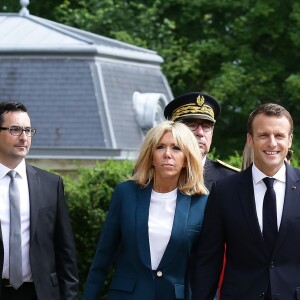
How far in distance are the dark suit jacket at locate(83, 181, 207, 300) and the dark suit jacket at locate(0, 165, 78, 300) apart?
0.47 m

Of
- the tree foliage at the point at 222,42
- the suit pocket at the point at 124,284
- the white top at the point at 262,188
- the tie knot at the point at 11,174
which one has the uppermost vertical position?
the tree foliage at the point at 222,42

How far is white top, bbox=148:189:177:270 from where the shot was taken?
25.5 feet

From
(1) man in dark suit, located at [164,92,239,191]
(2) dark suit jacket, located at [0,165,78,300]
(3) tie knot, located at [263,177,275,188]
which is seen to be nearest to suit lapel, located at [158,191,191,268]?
(3) tie knot, located at [263,177,275,188]

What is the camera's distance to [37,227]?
8367 millimetres

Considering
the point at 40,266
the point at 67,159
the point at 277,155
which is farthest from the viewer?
the point at 67,159

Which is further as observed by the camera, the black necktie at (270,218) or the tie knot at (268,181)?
the tie knot at (268,181)

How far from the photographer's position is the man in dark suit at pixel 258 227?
735cm

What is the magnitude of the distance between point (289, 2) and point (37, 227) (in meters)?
15.6

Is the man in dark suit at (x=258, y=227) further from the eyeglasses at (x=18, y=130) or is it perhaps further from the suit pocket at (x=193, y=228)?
the eyeglasses at (x=18, y=130)

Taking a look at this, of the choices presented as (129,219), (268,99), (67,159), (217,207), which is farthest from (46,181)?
(268,99)

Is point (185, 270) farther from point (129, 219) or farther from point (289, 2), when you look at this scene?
point (289, 2)

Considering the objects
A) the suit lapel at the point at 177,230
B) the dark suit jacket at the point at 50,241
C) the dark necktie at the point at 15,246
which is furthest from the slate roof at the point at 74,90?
the suit lapel at the point at 177,230

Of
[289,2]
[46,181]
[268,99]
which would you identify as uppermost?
[289,2]

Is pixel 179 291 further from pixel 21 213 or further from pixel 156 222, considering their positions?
pixel 21 213
